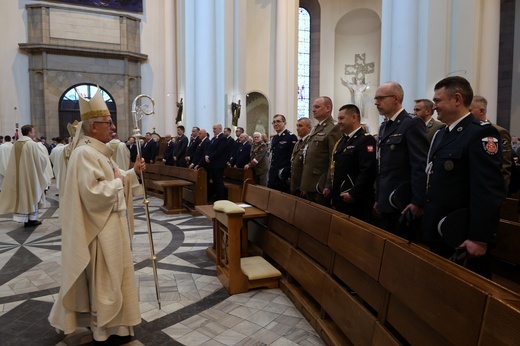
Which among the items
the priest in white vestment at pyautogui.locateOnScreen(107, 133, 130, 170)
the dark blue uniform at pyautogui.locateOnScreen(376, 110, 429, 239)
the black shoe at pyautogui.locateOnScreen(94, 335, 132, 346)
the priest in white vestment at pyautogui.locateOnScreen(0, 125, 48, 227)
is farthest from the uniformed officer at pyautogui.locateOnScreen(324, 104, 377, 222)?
the priest in white vestment at pyautogui.locateOnScreen(107, 133, 130, 170)

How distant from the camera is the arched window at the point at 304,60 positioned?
2241 cm

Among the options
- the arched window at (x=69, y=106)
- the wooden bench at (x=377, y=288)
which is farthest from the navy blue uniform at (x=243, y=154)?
the arched window at (x=69, y=106)

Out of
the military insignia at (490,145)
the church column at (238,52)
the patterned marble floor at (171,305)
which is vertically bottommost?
the patterned marble floor at (171,305)

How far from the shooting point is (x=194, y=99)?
48.5 feet

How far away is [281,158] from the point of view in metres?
6.57

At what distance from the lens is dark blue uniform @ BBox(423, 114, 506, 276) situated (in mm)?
2150

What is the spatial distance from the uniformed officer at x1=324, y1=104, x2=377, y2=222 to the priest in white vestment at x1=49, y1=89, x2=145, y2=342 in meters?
2.05

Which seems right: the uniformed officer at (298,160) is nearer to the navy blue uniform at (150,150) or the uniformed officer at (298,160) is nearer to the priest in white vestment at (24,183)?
the priest in white vestment at (24,183)

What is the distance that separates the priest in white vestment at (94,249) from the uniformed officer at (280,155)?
3792 millimetres

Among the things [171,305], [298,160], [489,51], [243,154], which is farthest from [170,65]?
[171,305]

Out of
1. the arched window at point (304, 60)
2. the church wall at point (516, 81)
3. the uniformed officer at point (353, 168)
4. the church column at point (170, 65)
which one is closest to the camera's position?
the uniformed officer at point (353, 168)

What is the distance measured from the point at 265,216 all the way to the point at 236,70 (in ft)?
36.8

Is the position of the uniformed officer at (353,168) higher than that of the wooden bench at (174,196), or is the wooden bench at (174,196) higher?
the uniformed officer at (353,168)

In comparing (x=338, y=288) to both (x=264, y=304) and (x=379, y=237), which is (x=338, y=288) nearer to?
(x=379, y=237)
